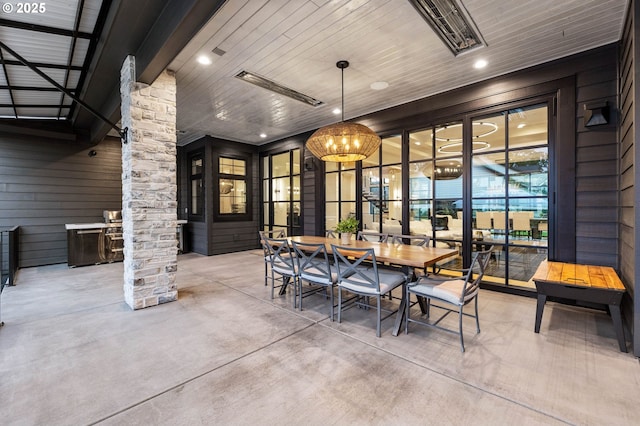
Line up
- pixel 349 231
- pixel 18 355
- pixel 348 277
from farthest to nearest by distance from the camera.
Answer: pixel 349 231
pixel 348 277
pixel 18 355

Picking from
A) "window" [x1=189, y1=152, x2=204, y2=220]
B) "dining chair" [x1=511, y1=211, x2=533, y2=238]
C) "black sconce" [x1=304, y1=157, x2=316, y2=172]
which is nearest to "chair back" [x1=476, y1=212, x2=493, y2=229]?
"dining chair" [x1=511, y1=211, x2=533, y2=238]

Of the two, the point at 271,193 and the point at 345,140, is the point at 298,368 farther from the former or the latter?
the point at 271,193

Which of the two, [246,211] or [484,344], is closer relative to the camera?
[484,344]

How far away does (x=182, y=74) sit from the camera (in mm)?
3811

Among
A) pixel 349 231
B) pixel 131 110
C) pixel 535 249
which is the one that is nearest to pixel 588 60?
pixel 535 249

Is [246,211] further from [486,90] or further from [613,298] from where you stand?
[613,298]

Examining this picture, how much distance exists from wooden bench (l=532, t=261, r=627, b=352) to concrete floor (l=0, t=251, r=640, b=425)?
0.28m

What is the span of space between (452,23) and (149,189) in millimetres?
3849

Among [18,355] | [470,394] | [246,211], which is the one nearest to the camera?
[470,394]

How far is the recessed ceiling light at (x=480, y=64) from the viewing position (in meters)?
3.49

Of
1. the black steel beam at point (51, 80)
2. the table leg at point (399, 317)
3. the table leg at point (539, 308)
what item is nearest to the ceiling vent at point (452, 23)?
the table leg at point (399, 317)

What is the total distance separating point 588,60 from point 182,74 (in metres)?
5.05

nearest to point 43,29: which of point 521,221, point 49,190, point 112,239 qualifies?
point 112,239

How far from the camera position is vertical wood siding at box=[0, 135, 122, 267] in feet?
18.7
